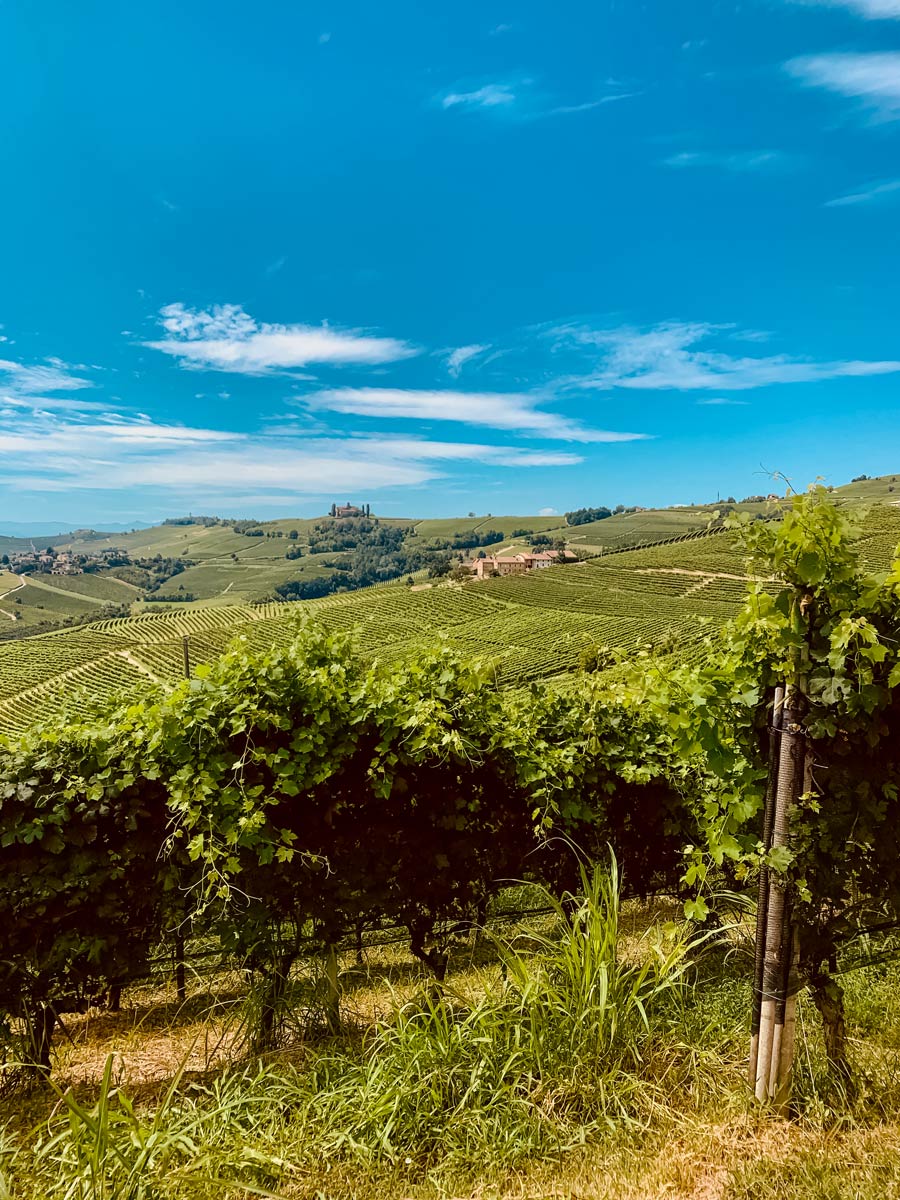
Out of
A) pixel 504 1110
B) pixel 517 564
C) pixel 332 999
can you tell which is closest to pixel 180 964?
pixel 332 999

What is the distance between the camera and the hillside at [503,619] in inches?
2350

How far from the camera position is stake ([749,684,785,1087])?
262 centimetres

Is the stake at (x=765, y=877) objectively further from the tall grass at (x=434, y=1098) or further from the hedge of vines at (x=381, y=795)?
the tall grass at (x=434, y=1098)

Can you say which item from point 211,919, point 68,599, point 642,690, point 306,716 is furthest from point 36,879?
point 68,599

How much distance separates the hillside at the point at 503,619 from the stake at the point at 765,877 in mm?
48054

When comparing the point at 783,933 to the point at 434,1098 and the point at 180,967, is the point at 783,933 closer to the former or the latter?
the point at 434,1098

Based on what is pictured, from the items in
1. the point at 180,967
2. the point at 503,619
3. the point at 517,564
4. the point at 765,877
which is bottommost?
the point at 503,619

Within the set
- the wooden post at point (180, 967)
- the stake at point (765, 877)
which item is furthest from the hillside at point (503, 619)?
the stake at point (765, 877)

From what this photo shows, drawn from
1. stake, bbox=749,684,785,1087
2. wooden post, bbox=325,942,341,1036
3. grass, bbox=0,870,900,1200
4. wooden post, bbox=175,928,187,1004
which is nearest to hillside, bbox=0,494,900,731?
wooden post, bbox=175,928,187,1004

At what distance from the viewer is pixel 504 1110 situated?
252 centimetres

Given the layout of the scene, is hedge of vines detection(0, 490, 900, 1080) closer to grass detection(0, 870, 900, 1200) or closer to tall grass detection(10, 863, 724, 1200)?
grass detection(0, 870, 900, 1200)

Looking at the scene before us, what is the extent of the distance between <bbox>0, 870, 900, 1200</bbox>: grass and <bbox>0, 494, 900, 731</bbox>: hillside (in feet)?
157

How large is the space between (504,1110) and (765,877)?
4.53 feet

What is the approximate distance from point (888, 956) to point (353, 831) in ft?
9.13
